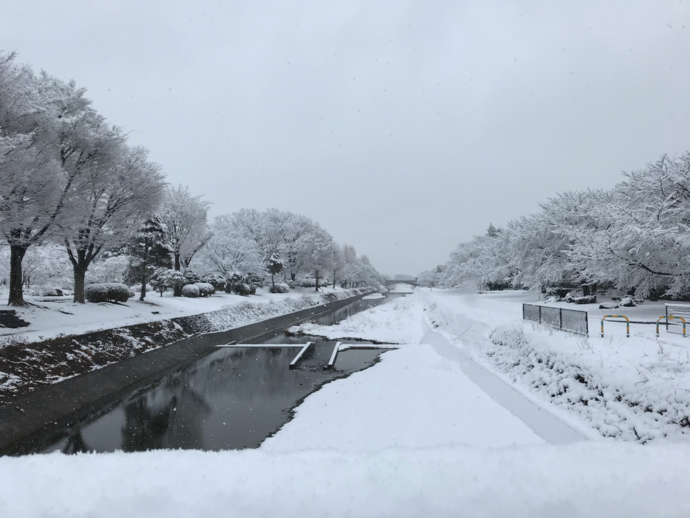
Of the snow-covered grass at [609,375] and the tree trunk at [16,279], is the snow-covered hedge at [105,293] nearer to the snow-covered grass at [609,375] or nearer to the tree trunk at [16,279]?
the tree trunk at [16,279]

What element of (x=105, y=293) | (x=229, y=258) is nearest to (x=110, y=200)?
(x=105, y=293)

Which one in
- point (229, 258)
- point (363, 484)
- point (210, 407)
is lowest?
point (210, 407)

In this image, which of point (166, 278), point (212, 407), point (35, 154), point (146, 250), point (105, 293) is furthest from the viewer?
point (166, 278)

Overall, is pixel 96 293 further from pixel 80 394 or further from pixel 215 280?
pixel 215 280

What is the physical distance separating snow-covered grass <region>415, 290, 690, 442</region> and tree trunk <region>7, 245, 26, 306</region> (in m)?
19.1

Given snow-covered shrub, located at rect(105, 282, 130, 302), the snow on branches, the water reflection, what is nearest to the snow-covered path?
the water reflection

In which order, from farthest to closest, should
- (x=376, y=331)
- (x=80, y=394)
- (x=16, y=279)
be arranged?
(x=376, y=331)
(x=16, y=279)
(x=80, y=394)

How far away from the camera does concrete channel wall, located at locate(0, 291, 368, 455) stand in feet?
27.8

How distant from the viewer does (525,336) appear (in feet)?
36.6

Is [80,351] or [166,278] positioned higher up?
[166,278]

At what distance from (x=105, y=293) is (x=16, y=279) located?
5.34m

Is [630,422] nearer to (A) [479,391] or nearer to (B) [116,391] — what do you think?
(A) [479,391]

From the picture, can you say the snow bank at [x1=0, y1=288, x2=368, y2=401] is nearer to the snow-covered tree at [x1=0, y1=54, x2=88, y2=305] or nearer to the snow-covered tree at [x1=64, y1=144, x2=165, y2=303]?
the snow-covered tree at [x1=0, y1=54, x2=88, y2=305]

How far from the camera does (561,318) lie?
37.9ft
